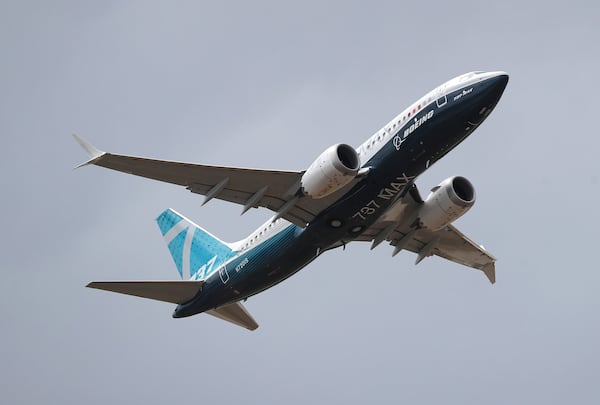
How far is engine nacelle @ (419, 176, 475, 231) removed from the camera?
44094mm

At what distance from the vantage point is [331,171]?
130 ft

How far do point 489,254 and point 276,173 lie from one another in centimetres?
1364

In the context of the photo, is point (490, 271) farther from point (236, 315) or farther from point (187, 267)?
point (187, 267)

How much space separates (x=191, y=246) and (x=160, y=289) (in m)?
6.88

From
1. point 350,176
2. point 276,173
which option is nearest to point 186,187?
point 276,173

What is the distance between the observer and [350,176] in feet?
130

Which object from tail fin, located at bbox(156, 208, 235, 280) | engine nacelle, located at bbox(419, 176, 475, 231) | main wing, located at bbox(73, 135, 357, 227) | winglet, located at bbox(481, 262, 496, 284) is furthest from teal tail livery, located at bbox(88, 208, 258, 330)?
winglet, located at bbox(481, 262, 496, 284)

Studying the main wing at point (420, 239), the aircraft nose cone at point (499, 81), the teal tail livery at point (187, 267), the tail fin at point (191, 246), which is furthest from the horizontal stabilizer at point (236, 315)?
the aircraft nose cone at point (499, 81)

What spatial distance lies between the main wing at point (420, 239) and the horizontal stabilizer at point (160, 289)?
25.9ft

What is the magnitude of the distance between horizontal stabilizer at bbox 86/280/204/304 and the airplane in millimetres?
49

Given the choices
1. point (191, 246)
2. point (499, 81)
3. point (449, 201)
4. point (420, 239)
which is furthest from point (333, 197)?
point (191, 246)

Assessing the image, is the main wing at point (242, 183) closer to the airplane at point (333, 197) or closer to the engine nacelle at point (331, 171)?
the airplane at point (333, 197)

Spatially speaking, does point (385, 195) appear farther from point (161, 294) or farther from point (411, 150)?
point (161, 294)

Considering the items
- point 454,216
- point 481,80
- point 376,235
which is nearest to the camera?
point 481,80
